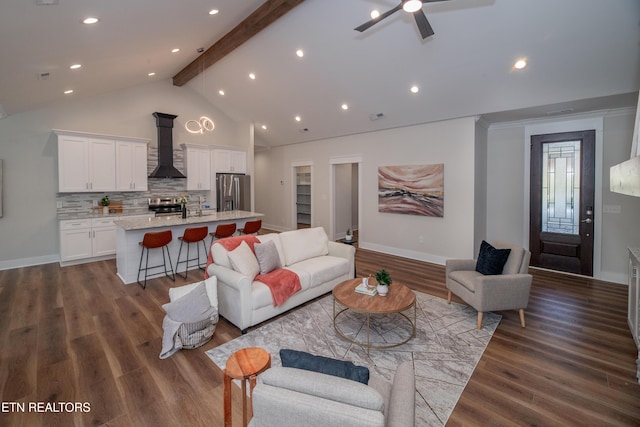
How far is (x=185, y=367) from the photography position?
256 cm

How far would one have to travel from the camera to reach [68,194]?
602 cm

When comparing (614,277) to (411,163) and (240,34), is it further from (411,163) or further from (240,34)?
(240,34)

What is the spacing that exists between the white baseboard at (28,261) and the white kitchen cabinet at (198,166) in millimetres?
3040

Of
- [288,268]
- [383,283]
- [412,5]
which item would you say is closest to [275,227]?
[288,268]

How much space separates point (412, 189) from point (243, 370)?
5.48m

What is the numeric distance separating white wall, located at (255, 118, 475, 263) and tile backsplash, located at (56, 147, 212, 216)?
321 centimetres

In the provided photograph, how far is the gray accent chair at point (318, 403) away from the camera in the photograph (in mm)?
1095

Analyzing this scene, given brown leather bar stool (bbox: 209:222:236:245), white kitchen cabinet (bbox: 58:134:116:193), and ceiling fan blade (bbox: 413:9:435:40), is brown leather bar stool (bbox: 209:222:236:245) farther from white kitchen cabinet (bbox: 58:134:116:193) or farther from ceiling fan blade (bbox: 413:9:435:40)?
ceiling fan blade (bbox: 413:9:435:40)

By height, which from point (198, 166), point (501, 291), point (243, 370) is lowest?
point (501, 291)

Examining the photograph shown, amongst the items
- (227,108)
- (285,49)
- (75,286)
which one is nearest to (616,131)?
(285,49)

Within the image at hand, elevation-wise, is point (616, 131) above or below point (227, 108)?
below

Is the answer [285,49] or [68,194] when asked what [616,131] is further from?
[68,194]

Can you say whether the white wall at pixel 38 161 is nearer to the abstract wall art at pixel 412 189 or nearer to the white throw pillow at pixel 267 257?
the white throw pillow at pixel 267 257

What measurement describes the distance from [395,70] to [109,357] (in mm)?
5362
